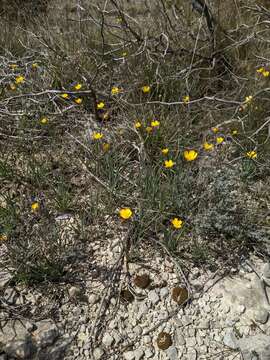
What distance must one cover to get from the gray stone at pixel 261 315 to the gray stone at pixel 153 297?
1.86ft

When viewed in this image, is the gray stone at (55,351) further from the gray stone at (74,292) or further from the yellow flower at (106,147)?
the yellow flower at (106,147)

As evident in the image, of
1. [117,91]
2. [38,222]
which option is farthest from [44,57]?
[38,222]

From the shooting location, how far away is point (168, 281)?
6.45 feet

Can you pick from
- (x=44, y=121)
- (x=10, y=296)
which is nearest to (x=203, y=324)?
(x=10, y=296)

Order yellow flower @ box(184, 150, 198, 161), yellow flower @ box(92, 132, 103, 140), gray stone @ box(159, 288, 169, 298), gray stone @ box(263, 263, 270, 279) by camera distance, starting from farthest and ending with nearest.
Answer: yellow flower @ box(92, 132, 103, 140)
yellow flower @ box(184, 150, 198, 161)
gray stone @ box(263, 263, 270, 279)
gray stone @ box(159, 288, 169, 298)

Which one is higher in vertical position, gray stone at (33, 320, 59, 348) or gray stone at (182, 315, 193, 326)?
gray stone at (182, 315, 193, 326)

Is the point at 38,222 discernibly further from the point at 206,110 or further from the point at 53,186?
the point at 206,110

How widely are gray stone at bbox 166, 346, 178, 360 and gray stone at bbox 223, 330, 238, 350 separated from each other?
0.28m

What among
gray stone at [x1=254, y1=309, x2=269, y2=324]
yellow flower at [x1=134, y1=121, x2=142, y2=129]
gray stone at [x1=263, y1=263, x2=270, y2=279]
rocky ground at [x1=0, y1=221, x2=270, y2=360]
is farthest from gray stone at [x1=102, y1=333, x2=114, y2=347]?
yellow flower at [x1=134, y1=121, x2=142, y2=129]

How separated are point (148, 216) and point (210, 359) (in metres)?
0.89

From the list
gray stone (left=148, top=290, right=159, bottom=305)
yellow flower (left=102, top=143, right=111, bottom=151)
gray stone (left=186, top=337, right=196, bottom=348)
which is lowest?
gray stone (left=186, top=337, right=196, bottom=348)

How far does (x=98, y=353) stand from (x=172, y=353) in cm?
39

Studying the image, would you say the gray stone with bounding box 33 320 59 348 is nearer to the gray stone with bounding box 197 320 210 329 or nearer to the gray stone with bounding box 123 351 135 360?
the gray stone with bounding box 123 351 135 360

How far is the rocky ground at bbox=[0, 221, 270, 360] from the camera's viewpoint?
1.68 metres
